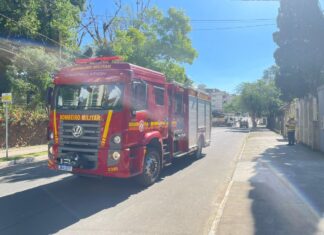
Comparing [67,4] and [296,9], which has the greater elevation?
[67,4]

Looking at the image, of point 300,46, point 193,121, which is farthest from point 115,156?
point 300,46

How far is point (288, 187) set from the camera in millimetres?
8672

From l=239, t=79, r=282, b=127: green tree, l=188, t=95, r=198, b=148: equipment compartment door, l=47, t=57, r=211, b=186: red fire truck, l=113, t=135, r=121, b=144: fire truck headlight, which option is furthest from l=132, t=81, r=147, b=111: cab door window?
l=239, t=79, r=282, b=127: green tree

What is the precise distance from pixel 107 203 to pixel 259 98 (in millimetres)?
51784

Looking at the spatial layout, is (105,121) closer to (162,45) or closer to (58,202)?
(58,202)

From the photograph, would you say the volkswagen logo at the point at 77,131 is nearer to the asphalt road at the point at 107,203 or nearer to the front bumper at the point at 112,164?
the front bumper at the point at 112,164

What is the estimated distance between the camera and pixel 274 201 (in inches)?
289

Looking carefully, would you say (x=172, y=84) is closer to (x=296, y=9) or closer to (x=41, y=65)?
(x=41, y=65)

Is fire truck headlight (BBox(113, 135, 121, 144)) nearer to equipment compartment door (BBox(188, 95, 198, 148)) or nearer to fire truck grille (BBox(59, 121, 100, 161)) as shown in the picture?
fire truck grille (BBox(59, 121, 100, 161))

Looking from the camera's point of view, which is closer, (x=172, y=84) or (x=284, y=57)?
(x=172, y=84)

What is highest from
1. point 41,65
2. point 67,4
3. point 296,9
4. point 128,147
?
point 67,4

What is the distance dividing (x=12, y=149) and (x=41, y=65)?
4.63 meters

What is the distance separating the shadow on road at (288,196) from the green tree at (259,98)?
139ft

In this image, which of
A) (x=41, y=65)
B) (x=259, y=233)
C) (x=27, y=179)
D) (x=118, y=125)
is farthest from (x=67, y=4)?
(x=259, y=233)
